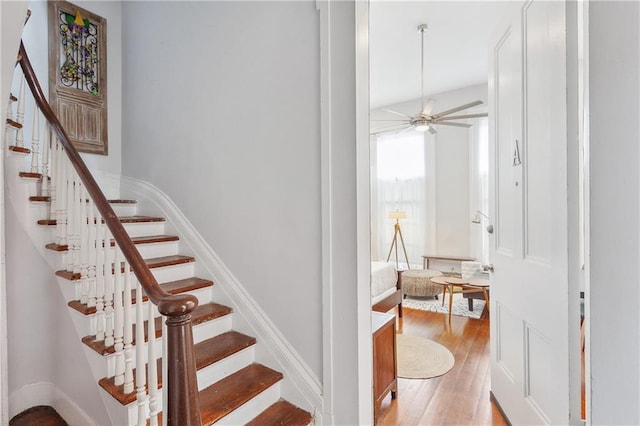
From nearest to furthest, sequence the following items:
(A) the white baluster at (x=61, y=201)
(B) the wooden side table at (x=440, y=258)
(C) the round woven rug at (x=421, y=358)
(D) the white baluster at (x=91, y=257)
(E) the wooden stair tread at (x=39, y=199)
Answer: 1. (D) the white baluster at (x=91, y=257)
2. (A) the white baluster at (x=61, y=201)
3. (E) the wooden stair tread at (x=39, y=199)
4. (C) the round woven rug at (x=421, y=358)
5. (B) the wooden side table at (x=440, y=258)

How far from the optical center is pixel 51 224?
73.5 inches

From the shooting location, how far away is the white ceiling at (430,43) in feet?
9.75

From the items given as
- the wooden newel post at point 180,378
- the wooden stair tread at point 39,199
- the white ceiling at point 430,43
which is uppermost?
the white ceiling at point 430,43

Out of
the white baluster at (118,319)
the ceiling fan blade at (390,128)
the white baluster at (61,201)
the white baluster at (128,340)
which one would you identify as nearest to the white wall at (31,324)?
the white baluster at (61,201)

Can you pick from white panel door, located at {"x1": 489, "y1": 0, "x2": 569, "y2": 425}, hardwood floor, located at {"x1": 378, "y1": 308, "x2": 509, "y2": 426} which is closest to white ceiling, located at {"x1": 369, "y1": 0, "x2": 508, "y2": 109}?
white panel door, located at {"x1": 489, "y1": 0, "x2": 569, "y2": 425}

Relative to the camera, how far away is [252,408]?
5.26 feet

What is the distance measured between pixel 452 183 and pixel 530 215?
13.0 feet

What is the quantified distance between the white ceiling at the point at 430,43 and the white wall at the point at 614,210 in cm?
159

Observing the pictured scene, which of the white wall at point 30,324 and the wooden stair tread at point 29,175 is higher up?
the wooden stair tread at point 29,175

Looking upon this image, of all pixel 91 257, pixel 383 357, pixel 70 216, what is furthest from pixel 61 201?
pixel 383 357

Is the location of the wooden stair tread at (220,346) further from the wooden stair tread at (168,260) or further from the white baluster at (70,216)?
the white baluster at (70,216)

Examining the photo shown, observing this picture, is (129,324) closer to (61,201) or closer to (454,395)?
(61,201)

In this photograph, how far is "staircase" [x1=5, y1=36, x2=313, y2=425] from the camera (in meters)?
1.35

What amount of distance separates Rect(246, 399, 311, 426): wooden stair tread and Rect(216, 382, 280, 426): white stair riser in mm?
25
